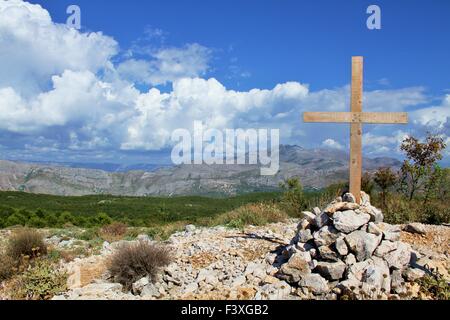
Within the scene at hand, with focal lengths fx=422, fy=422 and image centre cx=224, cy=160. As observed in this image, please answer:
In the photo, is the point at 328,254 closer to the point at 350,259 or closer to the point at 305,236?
the point at 350,259

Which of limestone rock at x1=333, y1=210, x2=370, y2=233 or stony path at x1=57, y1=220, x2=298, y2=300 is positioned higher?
limestone rock at x1=333, y1=210, x2=370, y2=233

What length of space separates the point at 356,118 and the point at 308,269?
13.1ft

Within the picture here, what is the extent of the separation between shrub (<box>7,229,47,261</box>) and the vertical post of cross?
344 inches

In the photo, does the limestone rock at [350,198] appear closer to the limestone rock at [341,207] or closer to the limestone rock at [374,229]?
the limestone rock at [341,207]

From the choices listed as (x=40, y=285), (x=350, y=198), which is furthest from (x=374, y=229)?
(x=40, y=285)

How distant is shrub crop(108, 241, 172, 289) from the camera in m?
9.29

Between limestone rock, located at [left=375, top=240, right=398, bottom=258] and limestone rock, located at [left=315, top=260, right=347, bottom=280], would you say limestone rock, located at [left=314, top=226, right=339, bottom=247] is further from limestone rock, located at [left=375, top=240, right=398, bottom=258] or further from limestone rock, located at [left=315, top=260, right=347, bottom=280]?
limestone rock, located at [left=375, top=240, right=398, bottom=258]

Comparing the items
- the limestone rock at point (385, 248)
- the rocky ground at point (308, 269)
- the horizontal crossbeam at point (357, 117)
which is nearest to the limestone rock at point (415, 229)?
the rocky ground at point (308, 269)

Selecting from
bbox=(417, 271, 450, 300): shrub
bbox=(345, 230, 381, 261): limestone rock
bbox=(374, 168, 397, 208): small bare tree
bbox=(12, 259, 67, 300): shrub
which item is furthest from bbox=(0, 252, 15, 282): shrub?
bbox=(374, 168, 397, 208): small bare tree

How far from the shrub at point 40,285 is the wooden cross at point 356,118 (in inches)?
263

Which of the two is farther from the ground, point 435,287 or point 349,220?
point 349,220

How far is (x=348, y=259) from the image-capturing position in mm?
8297

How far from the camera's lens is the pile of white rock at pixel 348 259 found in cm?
770
